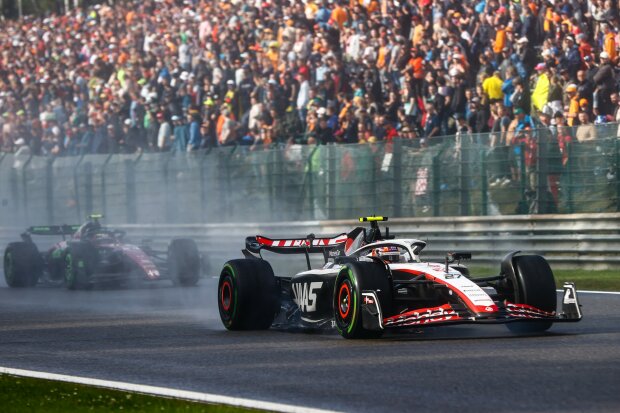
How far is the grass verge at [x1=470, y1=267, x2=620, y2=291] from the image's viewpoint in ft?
55.7

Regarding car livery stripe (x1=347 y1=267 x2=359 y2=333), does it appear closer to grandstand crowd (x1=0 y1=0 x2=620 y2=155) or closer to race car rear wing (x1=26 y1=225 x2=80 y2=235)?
grandstand crowd (x1=0 y1=0 x2=620 y2=155)

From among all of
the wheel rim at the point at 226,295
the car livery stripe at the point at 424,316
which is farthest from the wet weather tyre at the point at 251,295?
the car livery stripe at the point at 424,316

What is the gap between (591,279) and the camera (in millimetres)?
17391

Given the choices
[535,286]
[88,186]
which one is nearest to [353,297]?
[535,286]

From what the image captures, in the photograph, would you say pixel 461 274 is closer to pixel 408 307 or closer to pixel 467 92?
pixel 408 307

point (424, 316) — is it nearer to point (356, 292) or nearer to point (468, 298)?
point (468, 298)

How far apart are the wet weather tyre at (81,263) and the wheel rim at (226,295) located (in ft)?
23.9

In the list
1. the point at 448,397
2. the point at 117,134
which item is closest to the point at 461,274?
the point at 448,397

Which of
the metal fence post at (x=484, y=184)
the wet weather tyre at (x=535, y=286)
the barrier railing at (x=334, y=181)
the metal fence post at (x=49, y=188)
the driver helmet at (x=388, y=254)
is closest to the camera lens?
the wet weather tyre at (x=535, y=286)

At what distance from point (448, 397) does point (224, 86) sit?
66.6 feet

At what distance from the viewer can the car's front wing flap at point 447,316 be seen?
10328mm

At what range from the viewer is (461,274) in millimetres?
11172

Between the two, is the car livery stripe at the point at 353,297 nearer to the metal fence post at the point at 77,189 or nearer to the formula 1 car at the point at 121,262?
the formula 1 car at the point at 121,262

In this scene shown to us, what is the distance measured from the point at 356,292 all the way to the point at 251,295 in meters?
1.85
